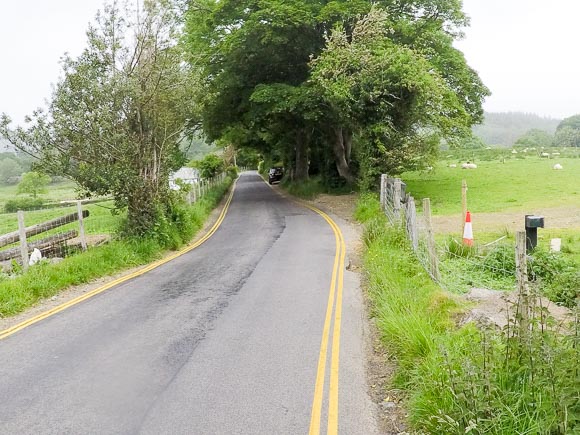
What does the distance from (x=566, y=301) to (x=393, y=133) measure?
16984 millimetres

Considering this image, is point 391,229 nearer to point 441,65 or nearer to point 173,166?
point 173,166

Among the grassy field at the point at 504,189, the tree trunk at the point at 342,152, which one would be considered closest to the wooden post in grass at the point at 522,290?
the grassy field at the point at 504,189

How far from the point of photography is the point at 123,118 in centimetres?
1495

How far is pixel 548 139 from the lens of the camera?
134875mm

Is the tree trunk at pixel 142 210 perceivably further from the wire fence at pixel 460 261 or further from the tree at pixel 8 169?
the tree at pixel 8 169

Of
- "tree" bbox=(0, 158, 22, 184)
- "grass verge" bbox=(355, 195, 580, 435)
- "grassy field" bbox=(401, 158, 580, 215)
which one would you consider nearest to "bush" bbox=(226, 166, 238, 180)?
"grassy field" bbox=(401, 158, 580, 215)

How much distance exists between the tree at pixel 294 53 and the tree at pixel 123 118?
8527 mm

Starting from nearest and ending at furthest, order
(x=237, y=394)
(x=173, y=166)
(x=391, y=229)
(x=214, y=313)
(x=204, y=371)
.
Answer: (x=237, y=394)
(x=204, y=371)
(x=214, y=313)
(x=391, y=229)
(x=173, y=166)

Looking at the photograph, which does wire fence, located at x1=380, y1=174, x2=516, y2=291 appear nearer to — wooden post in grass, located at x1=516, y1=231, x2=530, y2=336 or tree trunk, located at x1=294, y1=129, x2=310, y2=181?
wooden post in grass, located at x1=516, y1=231, x2=530, y2=336

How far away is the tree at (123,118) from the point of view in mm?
13727

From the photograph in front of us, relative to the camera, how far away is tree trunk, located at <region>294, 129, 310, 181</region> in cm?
3656

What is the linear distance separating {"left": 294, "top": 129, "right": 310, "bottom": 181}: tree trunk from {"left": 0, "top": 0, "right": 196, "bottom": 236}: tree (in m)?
20.2

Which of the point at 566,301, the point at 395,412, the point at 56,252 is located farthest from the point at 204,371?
the point at 56,252

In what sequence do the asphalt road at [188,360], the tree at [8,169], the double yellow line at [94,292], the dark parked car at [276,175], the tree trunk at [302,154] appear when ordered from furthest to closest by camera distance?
A: 1. the tree at [8,169]
2. the dark parked car at [276,175]
3. the tree trunk at [302,154]
4. the double yellow line at [94,292]
5. the asphalt road at [188,360]
